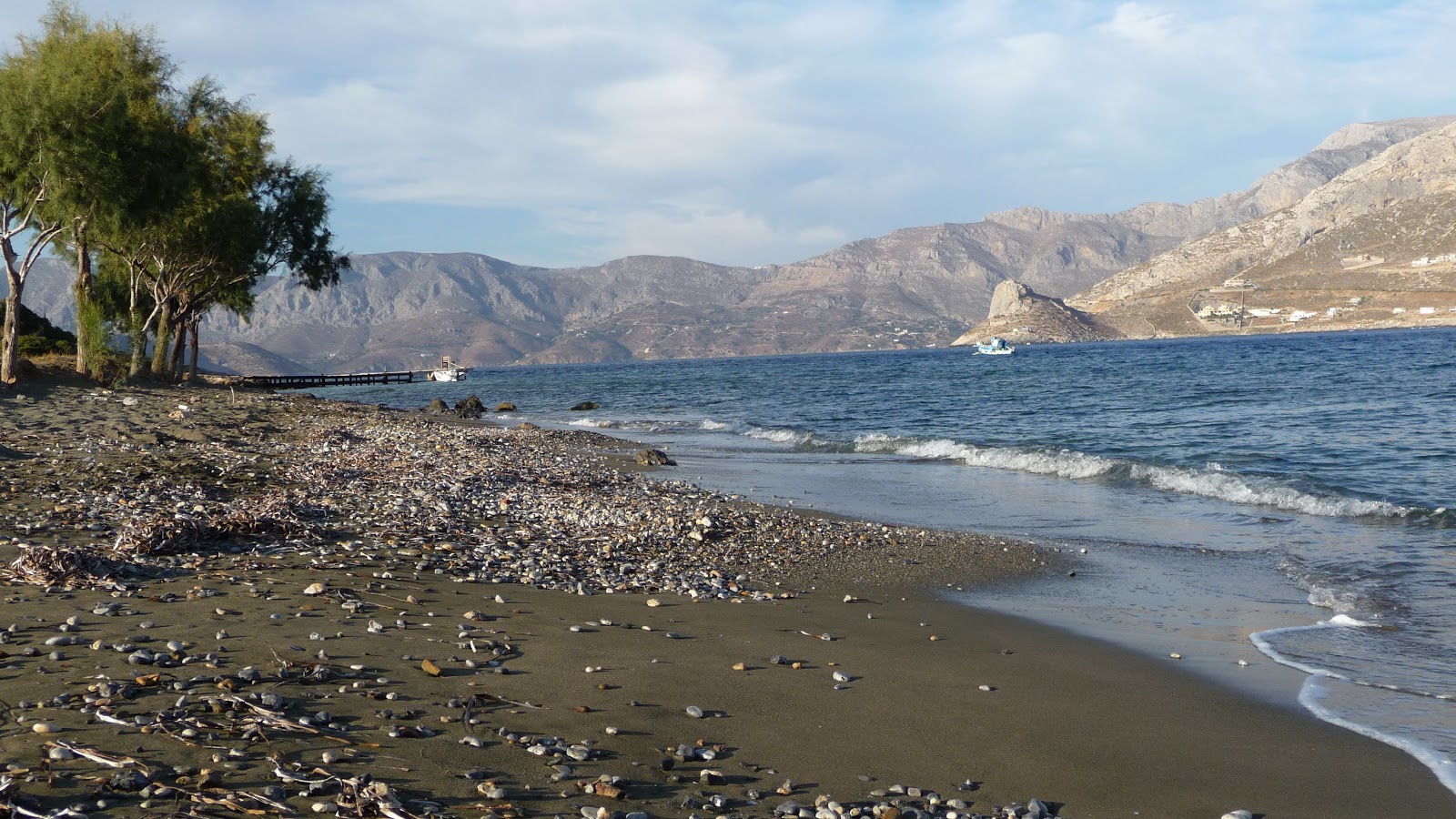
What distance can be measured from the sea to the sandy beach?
1.07 m

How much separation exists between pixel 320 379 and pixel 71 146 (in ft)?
235

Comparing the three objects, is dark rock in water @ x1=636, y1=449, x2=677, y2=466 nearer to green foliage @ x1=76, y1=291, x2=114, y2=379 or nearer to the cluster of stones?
the cluster of stones

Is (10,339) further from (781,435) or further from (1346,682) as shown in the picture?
(1346,682)

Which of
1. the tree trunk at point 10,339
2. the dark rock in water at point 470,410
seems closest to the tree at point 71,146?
the tree trunk at point 10,339

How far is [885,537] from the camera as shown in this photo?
48.6 feet

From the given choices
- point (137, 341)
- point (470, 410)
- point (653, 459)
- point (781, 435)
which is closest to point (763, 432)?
point (781, 435)

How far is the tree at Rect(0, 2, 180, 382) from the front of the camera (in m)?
26.9

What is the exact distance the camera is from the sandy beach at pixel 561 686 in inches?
204

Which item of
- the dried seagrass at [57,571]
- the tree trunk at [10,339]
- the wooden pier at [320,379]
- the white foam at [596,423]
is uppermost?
the tree trunk at [10,339]

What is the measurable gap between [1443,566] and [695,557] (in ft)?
33.5

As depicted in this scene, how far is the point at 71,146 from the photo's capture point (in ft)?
89.4

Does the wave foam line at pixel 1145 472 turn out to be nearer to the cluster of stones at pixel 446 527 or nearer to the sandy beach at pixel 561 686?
the sandy beach at pixel 561 686

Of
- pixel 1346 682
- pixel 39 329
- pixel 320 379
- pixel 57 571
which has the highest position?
pixel 39 329

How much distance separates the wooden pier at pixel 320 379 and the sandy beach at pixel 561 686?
66615 mm
